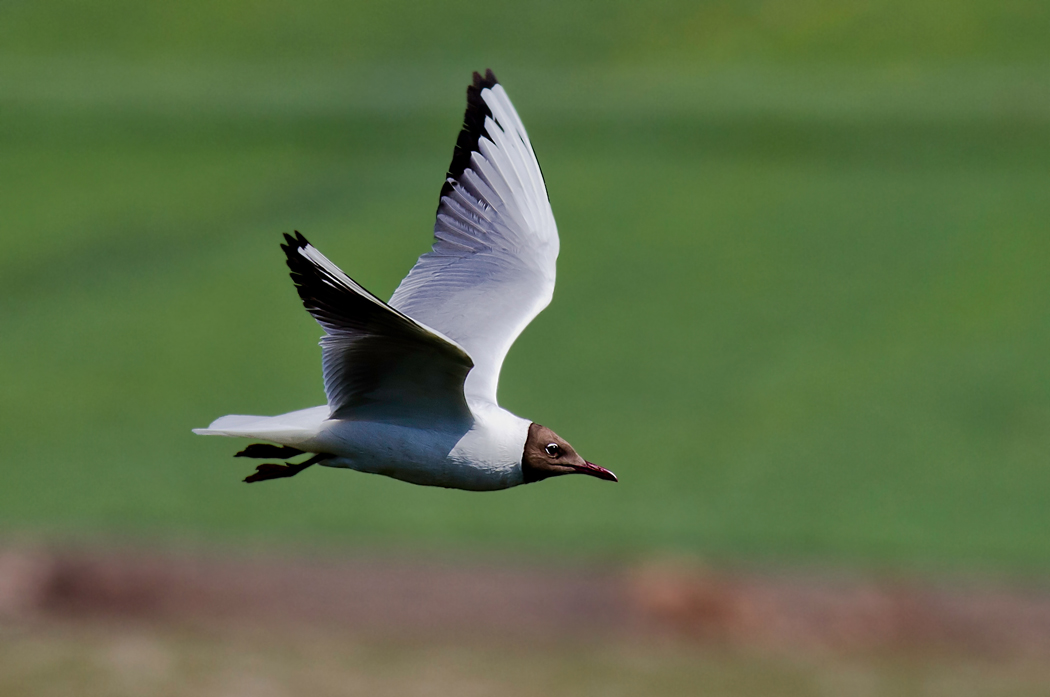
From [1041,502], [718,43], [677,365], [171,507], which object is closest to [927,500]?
[1041,502]

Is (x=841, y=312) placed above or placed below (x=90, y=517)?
above

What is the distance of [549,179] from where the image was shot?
22812mm

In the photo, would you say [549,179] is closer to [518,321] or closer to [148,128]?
[148,128]

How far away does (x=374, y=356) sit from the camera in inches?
156

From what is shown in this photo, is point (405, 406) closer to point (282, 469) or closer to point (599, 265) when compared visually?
point (282, 469)

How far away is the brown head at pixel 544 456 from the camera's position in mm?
3928

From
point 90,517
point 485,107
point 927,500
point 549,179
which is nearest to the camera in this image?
point 485,107

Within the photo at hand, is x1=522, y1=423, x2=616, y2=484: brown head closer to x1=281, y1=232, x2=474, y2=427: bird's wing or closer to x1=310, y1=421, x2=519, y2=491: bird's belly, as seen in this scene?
x1=310, y1=421, x2=519, y2=491: bird's belly

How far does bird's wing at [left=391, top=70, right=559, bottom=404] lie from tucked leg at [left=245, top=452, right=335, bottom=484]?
Answer: 747mm

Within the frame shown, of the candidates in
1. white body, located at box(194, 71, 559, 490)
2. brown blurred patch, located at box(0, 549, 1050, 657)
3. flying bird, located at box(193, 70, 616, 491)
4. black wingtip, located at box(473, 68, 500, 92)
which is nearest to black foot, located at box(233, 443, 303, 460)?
flying bird, located at box(193, 70, 616, 491)

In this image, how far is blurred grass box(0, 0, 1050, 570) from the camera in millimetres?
16500

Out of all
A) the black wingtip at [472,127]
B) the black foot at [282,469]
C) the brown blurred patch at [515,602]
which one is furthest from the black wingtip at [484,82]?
the brown blurred patch at [515,602]

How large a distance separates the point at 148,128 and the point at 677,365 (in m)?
10.4

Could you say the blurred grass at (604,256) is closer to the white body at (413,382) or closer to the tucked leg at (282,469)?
the white body at (413,382)
